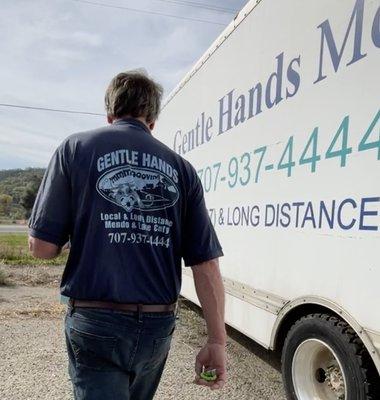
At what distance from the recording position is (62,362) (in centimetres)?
477

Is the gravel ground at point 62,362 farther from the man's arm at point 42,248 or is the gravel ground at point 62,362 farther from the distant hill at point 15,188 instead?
the distant hill at point 15,188

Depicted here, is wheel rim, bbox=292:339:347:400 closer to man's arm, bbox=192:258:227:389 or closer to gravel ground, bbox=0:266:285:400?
gravel ground, bbox=0:266:285:400

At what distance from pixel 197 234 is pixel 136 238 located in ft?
0.99

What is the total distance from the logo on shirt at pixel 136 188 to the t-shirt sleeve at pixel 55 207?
14 centimetres

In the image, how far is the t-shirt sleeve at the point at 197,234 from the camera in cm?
204

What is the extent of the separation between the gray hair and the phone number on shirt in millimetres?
512

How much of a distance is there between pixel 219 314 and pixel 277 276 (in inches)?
70.1

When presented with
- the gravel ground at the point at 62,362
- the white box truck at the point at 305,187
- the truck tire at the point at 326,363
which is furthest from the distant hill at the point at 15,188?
the truck tire at the point at 326,363

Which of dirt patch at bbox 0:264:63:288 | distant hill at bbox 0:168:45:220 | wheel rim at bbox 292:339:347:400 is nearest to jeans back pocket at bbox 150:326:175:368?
wheel rim at bbox 292:339:347:400

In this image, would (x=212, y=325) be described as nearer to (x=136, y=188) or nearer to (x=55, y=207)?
(x=136, y=188)

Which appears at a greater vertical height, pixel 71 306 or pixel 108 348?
pixel 71 306

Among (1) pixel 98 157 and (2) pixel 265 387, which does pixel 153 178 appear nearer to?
(1) pixel 98 157

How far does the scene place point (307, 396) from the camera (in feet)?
11.3

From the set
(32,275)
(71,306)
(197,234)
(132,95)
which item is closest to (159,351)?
(71,306)
